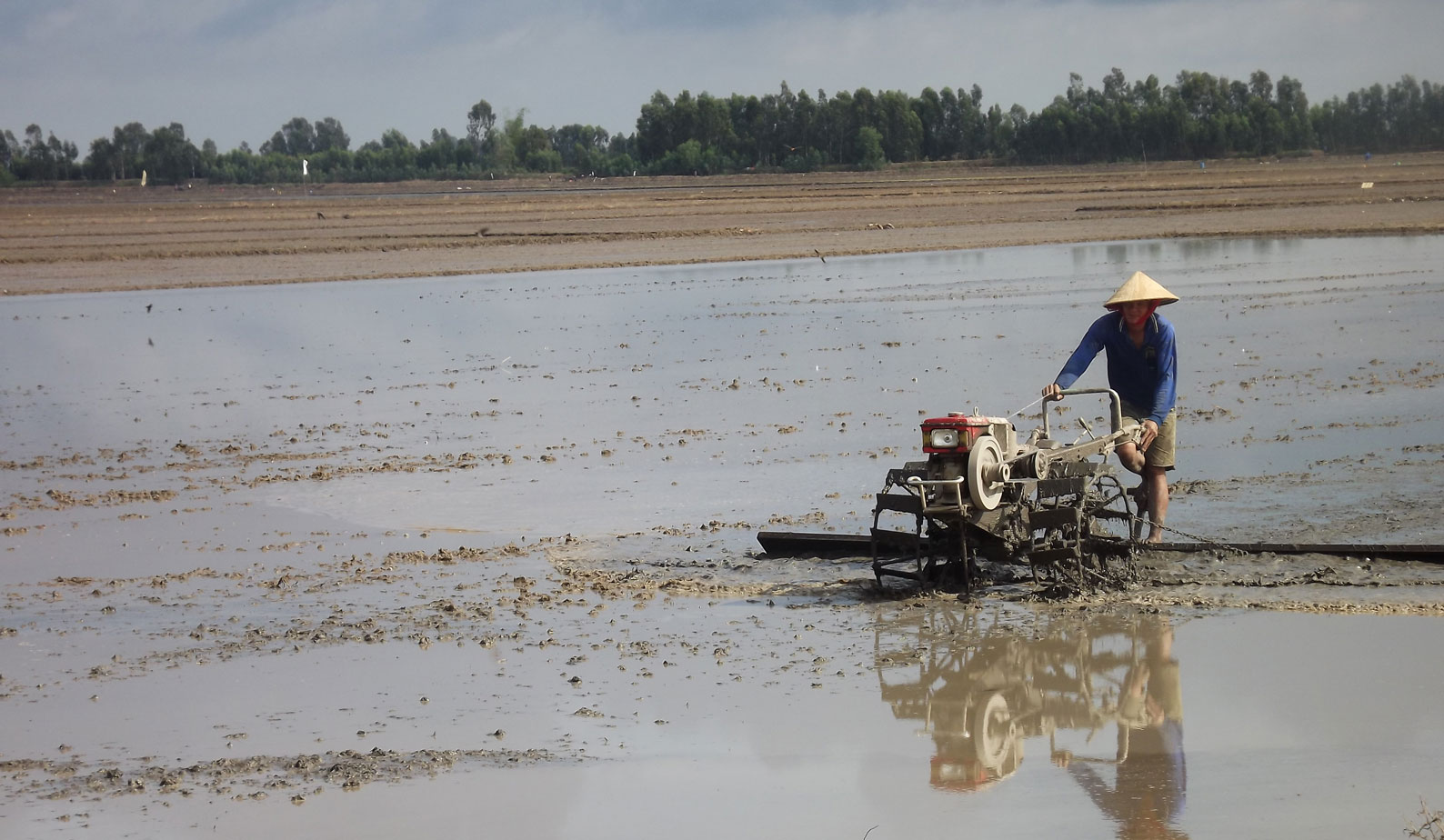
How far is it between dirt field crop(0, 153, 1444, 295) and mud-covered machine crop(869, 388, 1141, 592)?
92.0ft

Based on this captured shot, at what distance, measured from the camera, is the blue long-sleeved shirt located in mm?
9102

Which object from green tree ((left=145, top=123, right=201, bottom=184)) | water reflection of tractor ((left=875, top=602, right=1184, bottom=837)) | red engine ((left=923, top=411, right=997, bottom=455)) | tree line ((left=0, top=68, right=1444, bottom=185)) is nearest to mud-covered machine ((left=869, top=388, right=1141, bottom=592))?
red engine ((left=923, top=411, right=997, bottom=455))

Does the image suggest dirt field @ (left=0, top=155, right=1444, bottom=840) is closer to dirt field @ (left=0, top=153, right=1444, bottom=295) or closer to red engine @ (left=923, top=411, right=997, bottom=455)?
red engine @ (left=923, top=411, right=997, bottom=455)

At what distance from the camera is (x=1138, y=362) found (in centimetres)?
932

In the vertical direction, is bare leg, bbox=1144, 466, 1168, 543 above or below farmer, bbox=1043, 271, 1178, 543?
below

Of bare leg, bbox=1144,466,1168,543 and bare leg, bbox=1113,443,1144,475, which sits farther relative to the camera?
bare leg, bbox=1144,466,1168,543

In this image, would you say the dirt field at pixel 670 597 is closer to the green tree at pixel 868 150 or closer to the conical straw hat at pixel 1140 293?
the conical straw hat at pixel 1140 293

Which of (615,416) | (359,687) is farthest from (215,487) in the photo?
(359,687)

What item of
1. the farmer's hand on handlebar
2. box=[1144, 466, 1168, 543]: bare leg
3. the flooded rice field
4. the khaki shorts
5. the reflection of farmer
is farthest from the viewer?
box=[1144, 466, 1168, 543]: bare leg

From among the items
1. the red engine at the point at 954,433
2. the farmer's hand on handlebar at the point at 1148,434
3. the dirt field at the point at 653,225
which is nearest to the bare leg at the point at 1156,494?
Result: the farmer's hand on handlebar at the point at 1148,434

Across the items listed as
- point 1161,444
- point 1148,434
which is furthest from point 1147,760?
point 1161,444

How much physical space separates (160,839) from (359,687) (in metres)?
1.79

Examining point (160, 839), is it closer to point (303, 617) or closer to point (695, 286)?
point (303, 617)

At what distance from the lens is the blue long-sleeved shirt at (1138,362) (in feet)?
29.9
